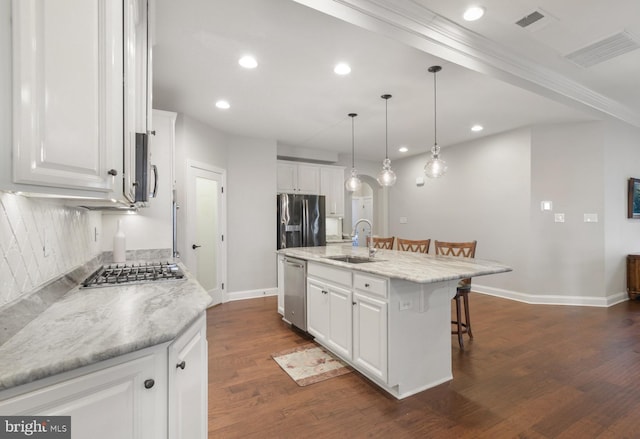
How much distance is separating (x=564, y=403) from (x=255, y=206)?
4.26 metres

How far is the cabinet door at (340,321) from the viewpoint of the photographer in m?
2.44

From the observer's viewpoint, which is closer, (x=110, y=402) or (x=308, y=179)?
(x=110, y=402)

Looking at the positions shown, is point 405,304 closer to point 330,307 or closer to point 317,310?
point 330,307

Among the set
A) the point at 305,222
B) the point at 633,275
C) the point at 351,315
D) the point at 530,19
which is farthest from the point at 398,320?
Result: the point at 633,275

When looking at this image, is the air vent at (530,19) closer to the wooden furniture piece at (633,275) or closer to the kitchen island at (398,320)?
the kitchen island at (398,320)

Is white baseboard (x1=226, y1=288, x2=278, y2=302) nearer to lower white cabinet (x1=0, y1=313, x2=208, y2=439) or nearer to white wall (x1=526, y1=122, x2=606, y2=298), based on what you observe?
lower white cabinet (x1=0, y1=313, x2=208, y2=439)

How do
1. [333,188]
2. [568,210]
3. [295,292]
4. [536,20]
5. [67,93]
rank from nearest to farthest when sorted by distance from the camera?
1. [67,93]
2. [536,20]
3. [295,292]
4. [568,210]
5. [333,188]

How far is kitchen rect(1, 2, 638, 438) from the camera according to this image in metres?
4.27

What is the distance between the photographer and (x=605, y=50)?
2580 mm

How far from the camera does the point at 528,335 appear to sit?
3.22 meters

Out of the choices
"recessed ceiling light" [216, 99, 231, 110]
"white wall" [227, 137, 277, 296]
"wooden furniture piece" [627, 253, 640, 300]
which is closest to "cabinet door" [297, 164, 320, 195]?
"white wall" [227, 137, 277, 296]

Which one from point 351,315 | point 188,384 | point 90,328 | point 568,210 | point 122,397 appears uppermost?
point 568,210

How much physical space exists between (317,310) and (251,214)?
8.09 feet

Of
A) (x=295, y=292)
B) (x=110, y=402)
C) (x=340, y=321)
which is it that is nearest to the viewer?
(x=110, y=402)
